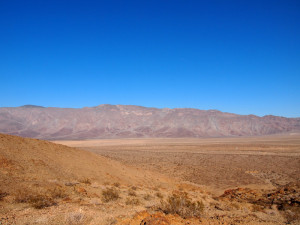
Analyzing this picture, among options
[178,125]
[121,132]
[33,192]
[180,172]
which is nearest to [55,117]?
[121,132]

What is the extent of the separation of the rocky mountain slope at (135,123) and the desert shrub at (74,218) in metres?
107

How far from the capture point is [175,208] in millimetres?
7336

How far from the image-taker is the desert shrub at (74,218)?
577cm

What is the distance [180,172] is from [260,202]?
1123 centimetres

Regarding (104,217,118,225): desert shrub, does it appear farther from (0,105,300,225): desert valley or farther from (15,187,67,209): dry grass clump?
(15,187,67,209): dry grass clump

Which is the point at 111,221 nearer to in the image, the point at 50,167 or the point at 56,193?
the point at 56,193

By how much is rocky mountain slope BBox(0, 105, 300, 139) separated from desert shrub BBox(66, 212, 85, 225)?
350ft

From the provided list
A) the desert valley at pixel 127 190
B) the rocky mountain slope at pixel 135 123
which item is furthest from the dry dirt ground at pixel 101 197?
the rocky mountain slope at pixel 135 123

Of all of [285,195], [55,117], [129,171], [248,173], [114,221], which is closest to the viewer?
[114,221]

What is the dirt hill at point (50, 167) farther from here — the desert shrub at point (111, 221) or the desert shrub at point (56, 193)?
the desert shrub at point (111, 221)

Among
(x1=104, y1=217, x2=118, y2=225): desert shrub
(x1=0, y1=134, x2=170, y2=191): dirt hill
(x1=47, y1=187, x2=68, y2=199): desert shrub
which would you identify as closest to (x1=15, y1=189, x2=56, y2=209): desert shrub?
(x1=47, y1=187, x2=68, y2=199): desert shrub

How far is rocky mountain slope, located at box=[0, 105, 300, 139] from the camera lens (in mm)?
116375

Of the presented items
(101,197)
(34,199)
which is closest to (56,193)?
(34,199)

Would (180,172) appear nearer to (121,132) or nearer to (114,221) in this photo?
(114,221)
